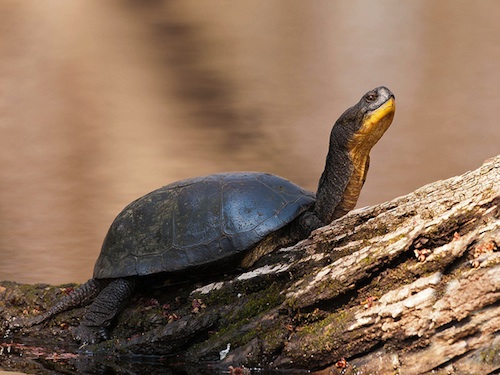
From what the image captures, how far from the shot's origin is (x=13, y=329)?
223 inches

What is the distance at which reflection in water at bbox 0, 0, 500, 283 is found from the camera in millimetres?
11758

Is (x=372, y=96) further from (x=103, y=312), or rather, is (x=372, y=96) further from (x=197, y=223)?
(x=103, y=312)

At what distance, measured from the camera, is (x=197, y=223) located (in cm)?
542

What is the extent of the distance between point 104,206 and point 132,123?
602cm

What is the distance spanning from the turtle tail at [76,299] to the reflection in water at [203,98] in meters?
2.61

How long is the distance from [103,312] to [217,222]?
3.01ft

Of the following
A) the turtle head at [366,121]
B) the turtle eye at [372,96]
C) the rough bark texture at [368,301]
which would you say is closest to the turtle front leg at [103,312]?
the rough bark texture at [368,301]

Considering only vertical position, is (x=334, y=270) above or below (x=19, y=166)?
below

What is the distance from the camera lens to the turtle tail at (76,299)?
5637mm

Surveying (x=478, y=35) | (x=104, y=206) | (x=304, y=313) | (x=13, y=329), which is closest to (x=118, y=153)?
(x=104, y=206)

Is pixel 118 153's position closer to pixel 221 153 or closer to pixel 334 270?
pixel 221 153

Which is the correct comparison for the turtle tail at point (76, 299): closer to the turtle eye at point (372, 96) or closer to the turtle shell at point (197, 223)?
the turtle shell at point (197, 223)

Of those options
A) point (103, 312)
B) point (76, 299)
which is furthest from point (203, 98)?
point (103, 312)

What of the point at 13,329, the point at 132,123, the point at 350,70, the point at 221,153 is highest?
the point at 350,70
